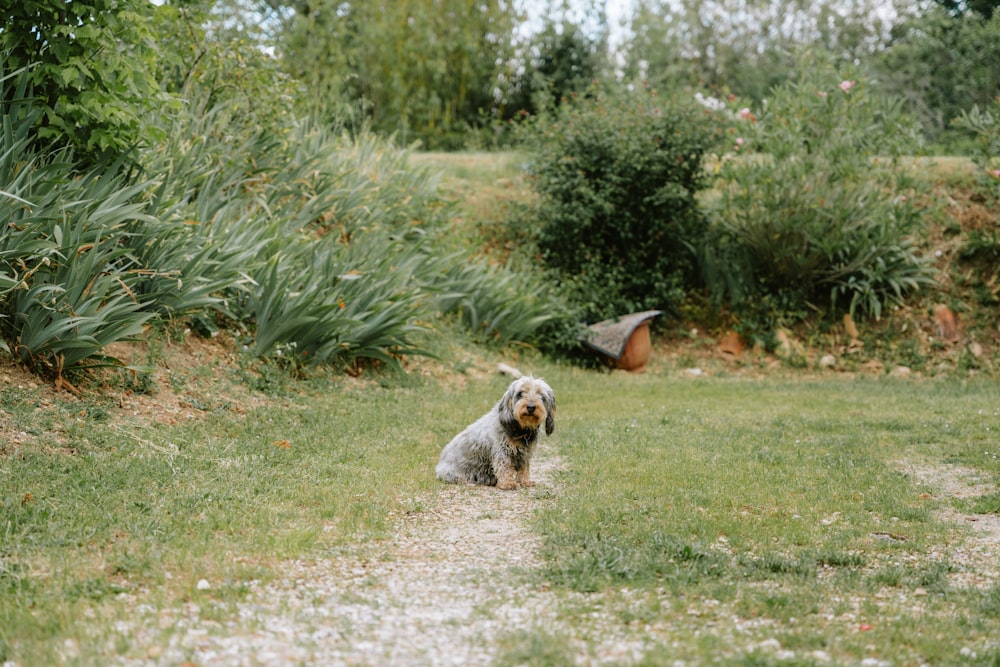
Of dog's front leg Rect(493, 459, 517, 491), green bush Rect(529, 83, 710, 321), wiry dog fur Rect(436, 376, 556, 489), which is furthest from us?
green bush Rect(529, 83, 710, 321)

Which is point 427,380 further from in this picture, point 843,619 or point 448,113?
point 448,113

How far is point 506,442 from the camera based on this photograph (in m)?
7.31

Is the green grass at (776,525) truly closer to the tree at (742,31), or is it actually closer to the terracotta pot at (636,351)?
the terracotta pot at (636,351)

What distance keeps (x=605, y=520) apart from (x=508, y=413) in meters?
1.26

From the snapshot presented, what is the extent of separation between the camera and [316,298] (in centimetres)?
1069

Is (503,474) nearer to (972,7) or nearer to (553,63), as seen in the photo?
(553,63)

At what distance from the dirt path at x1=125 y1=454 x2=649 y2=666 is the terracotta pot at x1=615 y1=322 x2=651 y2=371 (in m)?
8.29

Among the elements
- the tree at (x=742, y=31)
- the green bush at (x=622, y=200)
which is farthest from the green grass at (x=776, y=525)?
the tree at (x=742, y=31)

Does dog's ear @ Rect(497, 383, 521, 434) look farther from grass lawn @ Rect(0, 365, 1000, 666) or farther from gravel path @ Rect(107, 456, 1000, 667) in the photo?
gravel path @ Rect(107, 456, 1000, 667)

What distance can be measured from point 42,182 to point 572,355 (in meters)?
7.88

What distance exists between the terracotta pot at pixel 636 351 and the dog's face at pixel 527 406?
22.7 feet

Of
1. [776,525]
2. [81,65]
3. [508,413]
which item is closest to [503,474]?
[508,413]

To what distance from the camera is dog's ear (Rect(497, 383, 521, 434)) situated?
7117mm

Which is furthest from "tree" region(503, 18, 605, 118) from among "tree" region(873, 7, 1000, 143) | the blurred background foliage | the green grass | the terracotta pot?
the green grass
